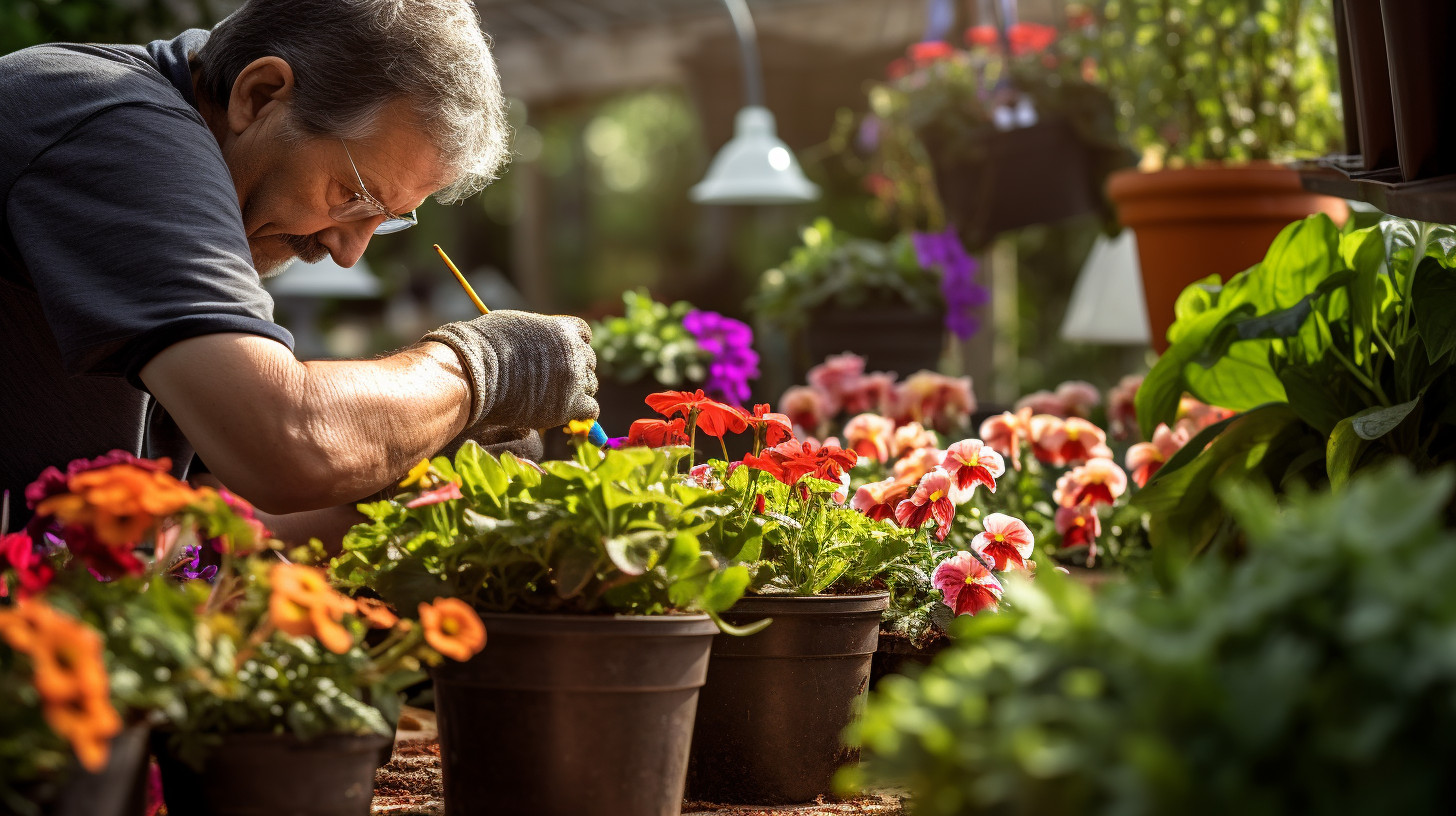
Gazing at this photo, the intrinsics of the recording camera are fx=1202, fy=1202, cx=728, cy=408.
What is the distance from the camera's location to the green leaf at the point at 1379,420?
140 cm

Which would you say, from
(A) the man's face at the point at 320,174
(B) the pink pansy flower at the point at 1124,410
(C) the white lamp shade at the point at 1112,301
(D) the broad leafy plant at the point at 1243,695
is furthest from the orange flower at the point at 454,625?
(C) the white lamp shade at the point at 1112,301

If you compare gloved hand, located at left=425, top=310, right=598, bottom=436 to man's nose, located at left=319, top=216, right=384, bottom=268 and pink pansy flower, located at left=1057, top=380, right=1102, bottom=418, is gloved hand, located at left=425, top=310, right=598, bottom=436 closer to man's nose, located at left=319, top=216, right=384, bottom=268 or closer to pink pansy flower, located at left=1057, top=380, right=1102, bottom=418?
man's nose, located at left=319, top=216, right=384, bottom=268

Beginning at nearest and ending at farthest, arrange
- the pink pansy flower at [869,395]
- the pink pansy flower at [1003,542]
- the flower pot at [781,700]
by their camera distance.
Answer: the flower pot at [781,700], the pink pansy flower at [1003,542], the pink pansy flower at [869,395]

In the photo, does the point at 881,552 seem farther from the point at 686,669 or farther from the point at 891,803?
the point at 686,669

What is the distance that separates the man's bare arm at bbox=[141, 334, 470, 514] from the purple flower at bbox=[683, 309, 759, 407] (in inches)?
52.8

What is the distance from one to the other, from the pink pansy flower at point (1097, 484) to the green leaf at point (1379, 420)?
419 millimetres

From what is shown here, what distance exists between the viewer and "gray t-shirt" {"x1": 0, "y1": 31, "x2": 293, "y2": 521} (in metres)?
1.14

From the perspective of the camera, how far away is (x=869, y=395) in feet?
8.23

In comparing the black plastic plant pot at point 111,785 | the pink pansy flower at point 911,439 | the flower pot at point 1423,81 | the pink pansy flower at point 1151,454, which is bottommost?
the pink pansy flower at point 1151,454

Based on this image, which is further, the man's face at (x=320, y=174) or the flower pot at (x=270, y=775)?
the man's face at (x=320, y=174)

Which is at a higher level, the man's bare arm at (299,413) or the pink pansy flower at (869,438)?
the man's bare arm at (299,413)

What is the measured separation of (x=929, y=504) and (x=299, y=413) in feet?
2.34

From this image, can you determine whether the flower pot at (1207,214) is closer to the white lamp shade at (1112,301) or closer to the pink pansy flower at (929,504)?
the white lamp shade at (1112,301)

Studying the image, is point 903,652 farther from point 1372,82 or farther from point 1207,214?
point 1207,214
